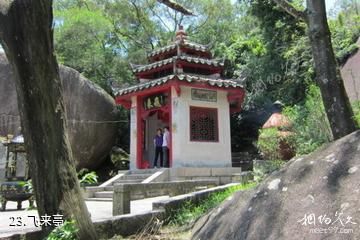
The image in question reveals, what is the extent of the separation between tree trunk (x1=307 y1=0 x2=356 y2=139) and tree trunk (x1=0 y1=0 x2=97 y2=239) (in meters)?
3.59

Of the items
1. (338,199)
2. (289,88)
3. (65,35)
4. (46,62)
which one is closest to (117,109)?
(65,35)

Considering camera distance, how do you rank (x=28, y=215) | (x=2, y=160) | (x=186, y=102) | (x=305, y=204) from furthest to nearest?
(x=2, y=160) → (x=186, y=102) → (x=28, y=215) → (x=305, y=204)

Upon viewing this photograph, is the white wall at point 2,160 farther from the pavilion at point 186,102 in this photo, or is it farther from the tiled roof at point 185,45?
the tiled roof at point 185,45

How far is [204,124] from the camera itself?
51.5 ft

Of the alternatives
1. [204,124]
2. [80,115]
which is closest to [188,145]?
[204,124]

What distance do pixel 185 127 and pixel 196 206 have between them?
8.07 metres

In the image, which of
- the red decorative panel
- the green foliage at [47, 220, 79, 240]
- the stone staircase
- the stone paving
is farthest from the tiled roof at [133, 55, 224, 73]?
the green foliage at [47, 220, 79, 240]

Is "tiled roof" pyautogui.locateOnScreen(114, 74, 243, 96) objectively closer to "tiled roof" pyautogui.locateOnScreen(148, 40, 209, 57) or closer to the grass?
"tiled roof" pyautogui.locateOnScreen(148, 40, 209, 57)

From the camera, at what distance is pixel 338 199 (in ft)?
10.6

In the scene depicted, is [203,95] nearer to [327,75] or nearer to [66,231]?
[327,75]

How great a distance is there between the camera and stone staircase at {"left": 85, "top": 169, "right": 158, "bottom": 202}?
40.3 feet

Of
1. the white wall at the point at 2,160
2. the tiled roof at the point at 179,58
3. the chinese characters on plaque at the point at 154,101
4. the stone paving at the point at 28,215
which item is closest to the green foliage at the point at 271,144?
the stone paving at the point at 28,215

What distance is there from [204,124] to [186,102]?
121cm

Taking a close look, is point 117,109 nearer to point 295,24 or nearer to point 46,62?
point 295,24
